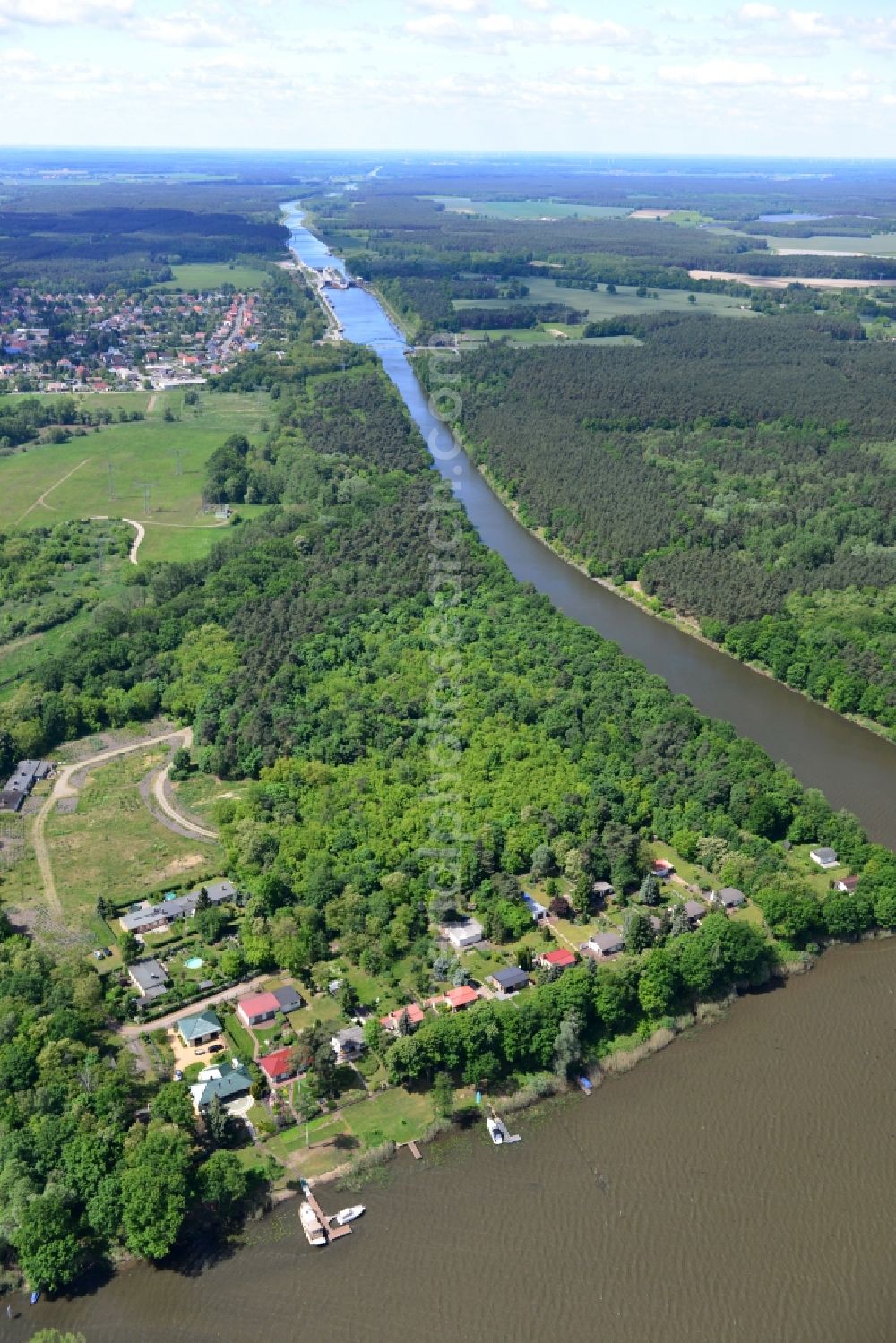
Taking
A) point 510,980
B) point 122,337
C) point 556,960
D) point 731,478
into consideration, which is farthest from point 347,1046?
point 122,337

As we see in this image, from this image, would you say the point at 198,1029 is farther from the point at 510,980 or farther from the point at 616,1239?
the point at 616,1239

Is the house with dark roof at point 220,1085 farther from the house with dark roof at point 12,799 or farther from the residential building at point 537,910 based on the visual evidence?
the house with dark roof at point 12,799

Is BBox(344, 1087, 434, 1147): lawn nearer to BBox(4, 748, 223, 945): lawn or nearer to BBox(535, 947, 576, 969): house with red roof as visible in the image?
BBox(535, 947, 576, 969): house with red roof

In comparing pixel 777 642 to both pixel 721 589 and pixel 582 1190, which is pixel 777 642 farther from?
pixel 582 1190

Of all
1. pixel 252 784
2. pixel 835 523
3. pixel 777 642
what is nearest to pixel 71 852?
pixel 252 784

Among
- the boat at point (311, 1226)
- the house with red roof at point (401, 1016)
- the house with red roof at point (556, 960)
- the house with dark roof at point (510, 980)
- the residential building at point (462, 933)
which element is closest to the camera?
the boat at point (311, 1226)

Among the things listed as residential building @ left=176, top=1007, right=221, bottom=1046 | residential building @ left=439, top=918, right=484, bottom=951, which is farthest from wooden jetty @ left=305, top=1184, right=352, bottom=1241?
residential building @ left=439, top=918, right=484, bottom=951

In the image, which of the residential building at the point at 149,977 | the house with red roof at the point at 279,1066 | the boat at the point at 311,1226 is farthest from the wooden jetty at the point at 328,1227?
the residential building at the point at 149,977
